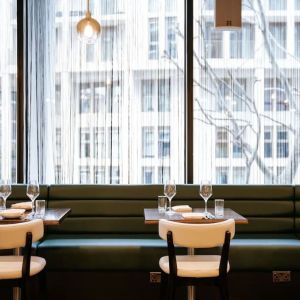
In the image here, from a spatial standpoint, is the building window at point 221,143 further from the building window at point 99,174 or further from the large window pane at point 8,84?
the large window pane at point 8,84

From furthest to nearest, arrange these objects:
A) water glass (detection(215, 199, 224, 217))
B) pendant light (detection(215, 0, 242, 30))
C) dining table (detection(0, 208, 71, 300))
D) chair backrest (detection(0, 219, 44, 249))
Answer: pendant light (detection(215, 0, 242, 30)) < water glass (detection(215, 199, 224, 217)) < dining table (detection(0, 208, 71, 300)) < chair backrest (detection(0, 219, 44, 249))

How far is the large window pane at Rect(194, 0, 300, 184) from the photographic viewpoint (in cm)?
447

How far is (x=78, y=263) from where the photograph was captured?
11.2 ft

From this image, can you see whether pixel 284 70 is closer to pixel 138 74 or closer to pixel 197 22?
pixel 197 22

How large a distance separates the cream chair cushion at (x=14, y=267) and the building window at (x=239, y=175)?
2.14 meters

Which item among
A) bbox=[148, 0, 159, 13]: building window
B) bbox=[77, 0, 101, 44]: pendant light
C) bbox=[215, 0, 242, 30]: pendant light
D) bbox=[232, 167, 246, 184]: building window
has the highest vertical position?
bbox=[148, 0, 159, 13]: building window

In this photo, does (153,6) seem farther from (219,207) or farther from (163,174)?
(219,207)

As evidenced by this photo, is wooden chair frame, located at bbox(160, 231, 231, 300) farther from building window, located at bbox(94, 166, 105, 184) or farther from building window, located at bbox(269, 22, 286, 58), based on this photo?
building window, located at bbox(269, 22, 286, 58)

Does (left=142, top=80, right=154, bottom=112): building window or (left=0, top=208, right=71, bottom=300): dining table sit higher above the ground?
(left=142, top=80, right=154, bottom=112): building window

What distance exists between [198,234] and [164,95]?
2148 millimetres

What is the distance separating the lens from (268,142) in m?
4.50

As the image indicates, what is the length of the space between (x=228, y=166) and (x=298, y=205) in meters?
0.78

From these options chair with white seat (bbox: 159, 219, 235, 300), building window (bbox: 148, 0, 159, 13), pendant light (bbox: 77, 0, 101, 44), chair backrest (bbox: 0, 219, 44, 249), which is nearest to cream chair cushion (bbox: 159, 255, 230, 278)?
chair with white seat (bbox: 159, 219, 235, 300)

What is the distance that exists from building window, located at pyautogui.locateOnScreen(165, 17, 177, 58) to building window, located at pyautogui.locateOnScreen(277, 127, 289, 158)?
1.23 meters
